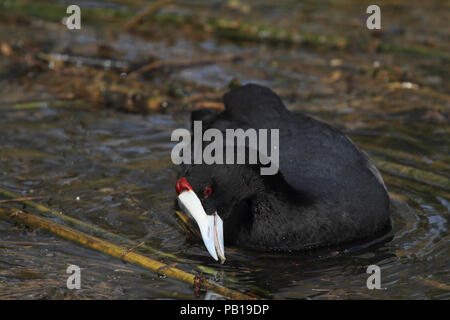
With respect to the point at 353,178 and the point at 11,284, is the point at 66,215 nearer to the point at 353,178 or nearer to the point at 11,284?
the point at 11,284

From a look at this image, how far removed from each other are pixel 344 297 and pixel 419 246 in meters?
0.78

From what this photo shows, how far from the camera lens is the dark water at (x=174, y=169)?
12.1ft

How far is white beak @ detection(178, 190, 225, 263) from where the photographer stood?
385 cm

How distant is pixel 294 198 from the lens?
4078 mm

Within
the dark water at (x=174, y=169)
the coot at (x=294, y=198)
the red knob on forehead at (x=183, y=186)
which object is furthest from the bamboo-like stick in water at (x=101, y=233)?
the red knob on forehead at (x=183, y=186)

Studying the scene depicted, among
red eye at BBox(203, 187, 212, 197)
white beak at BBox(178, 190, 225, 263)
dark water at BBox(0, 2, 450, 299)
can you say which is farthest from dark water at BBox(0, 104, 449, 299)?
red eye at BBox(203, 187, 212, 197)

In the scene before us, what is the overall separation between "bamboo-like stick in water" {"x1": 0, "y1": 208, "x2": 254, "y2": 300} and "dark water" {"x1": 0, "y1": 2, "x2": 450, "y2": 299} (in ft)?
0.13

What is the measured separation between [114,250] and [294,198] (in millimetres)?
982

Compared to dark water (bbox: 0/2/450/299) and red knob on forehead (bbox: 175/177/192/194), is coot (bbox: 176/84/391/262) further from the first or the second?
dark water (bbox: 0/2/450/299)

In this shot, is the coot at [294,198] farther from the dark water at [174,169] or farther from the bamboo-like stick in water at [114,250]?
the bamboo-like stick in water at [114,250]

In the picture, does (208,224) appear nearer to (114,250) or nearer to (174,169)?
(114,250)

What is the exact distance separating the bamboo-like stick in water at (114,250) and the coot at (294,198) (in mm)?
291

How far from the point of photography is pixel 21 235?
4.10 m
